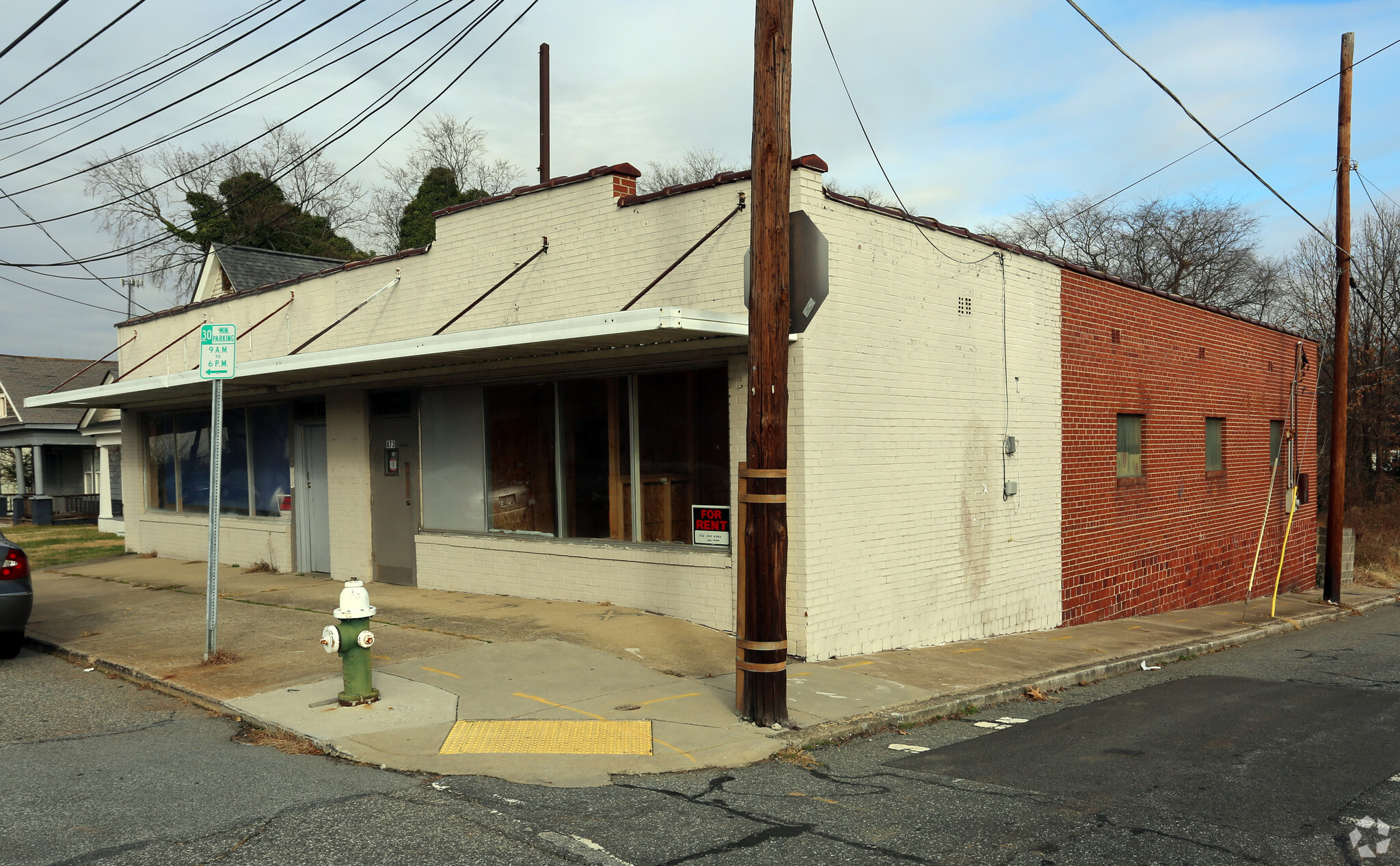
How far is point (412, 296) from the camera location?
12953mm

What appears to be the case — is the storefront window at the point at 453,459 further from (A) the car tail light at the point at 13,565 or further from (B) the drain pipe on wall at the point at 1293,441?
(B) the drain pipe on wall at the point at 1293,441

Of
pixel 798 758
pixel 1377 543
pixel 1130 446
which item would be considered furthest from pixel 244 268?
pixel 1377 543

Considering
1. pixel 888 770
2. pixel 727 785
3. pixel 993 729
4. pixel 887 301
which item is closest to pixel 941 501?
pixel 887 301

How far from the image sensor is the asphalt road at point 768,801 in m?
4.75

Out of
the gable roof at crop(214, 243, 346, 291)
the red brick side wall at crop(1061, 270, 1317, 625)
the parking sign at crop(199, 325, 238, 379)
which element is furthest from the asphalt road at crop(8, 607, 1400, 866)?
the gable roof at crop(214, 243, 346, 291)

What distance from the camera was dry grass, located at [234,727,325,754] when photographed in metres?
6.46

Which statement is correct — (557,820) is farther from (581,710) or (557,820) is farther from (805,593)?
(805,593)

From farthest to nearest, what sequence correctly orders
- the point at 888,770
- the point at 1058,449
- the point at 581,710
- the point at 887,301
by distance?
the point at 1058,449, the point at 887,301, the point at 581,710, the point at 888,770

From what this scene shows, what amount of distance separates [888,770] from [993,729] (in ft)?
5.17

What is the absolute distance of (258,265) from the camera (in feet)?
68.9

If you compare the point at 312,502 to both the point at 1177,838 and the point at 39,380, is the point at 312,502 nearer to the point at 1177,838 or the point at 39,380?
the point at 1177,838

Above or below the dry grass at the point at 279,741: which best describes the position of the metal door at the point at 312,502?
above

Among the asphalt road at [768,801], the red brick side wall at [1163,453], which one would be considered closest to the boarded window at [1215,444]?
the red brick side wall at [1163,453]

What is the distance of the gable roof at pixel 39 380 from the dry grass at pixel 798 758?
3549cm
